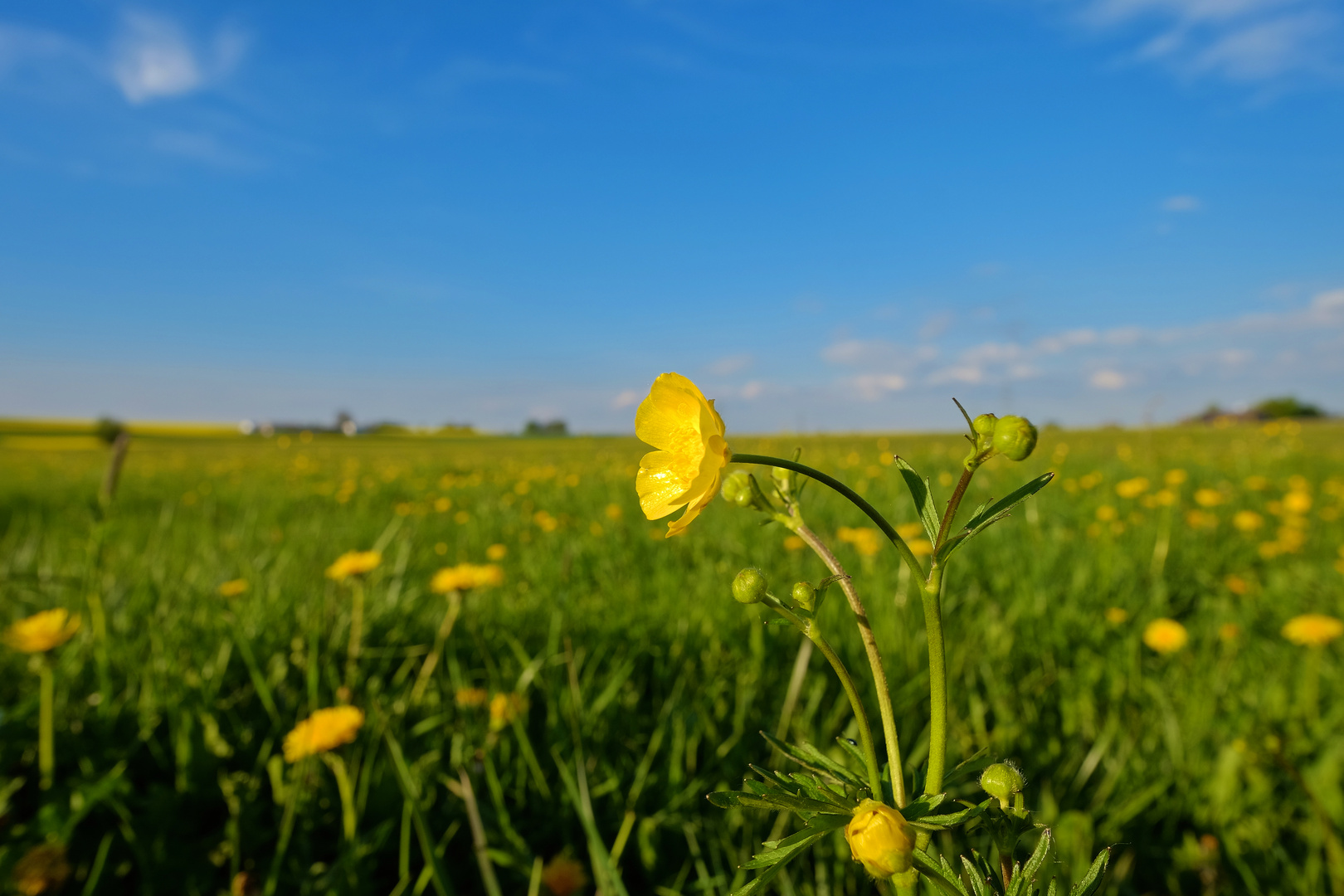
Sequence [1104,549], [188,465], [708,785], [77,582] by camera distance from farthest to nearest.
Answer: [188,465] < [1104,549] < [77,582] < [708,785]

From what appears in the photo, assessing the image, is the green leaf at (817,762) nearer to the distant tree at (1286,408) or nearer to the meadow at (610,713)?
the meadow at (610,713)

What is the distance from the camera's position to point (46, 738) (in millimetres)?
1666

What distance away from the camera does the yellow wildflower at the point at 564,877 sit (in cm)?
133

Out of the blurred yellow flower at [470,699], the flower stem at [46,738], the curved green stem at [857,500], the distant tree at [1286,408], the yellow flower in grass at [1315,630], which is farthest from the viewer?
the distant tree at [1286,408]

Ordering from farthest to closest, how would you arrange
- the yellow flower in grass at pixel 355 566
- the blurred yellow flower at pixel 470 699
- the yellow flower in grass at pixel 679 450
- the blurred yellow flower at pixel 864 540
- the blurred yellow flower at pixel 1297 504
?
1. the blurred yellow flower at pixel 1297 504
2. the blurred yellow flower at pixel 864 540
3. the yellow flower in grass at pixel 355 566
4. the blurred yellow flower at pixel 470 699
5. the yellow flower in grass at pixel 679 450

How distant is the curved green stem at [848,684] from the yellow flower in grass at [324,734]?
1.31m

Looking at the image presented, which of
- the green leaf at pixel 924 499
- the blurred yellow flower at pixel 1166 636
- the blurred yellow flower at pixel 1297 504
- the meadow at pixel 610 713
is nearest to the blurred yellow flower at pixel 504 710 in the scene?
the meadow at pixel 610 713

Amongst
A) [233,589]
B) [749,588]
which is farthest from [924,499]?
[233,589]

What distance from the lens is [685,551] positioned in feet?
11.9

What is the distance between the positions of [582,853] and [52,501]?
7265mm

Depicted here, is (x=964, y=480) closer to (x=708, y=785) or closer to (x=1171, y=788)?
(x=708, y=785)

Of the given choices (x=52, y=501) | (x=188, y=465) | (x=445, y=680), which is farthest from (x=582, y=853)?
(x=188, y=465)

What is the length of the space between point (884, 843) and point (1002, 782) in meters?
→ 0.13

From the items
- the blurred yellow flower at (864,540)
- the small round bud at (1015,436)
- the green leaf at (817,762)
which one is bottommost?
the blurred yellow flower at (864,540)
